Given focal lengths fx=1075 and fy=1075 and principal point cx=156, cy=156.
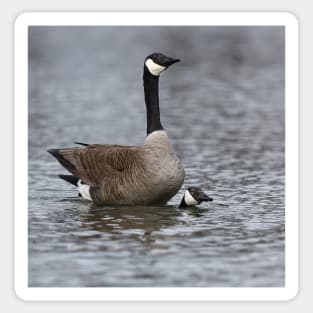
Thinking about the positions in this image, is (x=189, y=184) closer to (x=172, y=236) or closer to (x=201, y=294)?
(x=172, y=236)

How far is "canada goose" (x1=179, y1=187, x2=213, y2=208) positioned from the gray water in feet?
0.44

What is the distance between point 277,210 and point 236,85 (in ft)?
36.2

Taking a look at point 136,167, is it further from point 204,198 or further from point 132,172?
point 204,198

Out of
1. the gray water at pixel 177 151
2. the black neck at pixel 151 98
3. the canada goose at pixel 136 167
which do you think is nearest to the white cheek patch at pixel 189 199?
the gray water at pixel 177 151

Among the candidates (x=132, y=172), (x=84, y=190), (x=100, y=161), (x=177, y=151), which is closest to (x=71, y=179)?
(x=84, y=190)

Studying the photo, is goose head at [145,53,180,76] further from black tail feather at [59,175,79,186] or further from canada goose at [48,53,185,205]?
black tail feather at [59,175,79,186]

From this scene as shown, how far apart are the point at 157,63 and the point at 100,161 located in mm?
1596

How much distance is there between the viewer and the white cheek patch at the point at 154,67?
15.1 m

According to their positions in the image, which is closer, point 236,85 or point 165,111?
point 165,111

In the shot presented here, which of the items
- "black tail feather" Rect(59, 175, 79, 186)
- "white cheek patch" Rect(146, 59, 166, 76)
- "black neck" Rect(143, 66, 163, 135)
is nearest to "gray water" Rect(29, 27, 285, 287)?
"black tail feather" Rect(59, 175, 79, 186)

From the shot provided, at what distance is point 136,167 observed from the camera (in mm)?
14695

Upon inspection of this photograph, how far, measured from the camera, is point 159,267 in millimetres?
12297

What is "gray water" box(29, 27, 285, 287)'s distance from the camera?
12.4 metres
